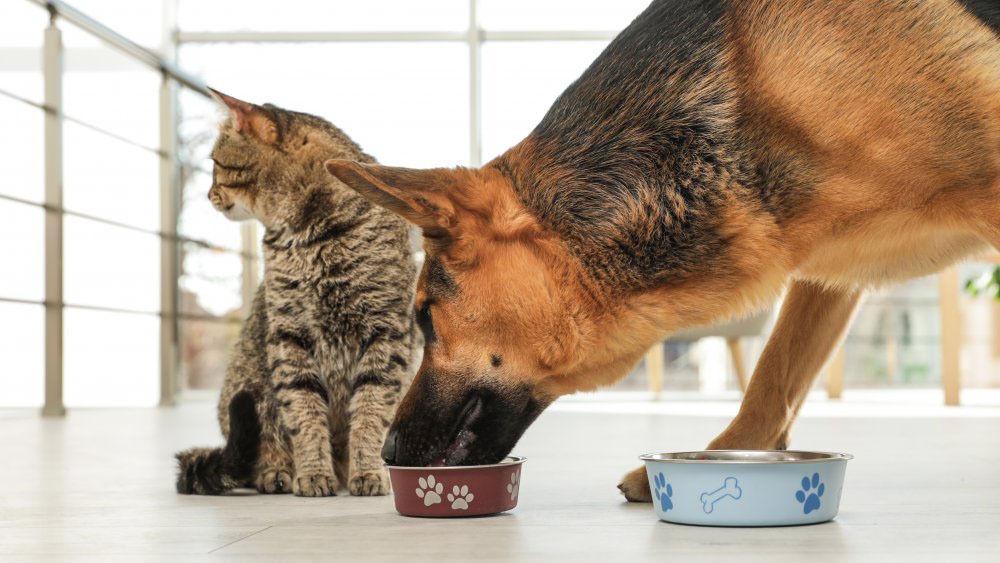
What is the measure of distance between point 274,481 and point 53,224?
15.5ft

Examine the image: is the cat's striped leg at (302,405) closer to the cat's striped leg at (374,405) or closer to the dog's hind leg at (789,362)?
the cat's striped leg at (374,405)

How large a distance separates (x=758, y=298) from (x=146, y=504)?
134cm

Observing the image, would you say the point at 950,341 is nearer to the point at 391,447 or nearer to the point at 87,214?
the point at 391,447

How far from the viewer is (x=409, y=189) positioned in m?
1.70

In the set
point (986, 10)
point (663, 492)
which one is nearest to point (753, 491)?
point (663, 492)

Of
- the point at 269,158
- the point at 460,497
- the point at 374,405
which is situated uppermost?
the point at 269,158

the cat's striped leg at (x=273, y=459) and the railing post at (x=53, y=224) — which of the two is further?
the railing post at (x=53, y=224)

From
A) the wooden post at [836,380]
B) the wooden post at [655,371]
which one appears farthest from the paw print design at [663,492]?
the wooden post at [655,371]

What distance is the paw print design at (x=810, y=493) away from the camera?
161cm

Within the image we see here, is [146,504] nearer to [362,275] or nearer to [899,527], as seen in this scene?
[362,275]

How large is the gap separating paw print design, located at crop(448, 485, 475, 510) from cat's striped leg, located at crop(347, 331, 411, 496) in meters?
0.47

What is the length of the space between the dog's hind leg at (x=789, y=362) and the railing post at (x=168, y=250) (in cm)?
679

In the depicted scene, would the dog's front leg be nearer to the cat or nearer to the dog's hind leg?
the dog's hind leg

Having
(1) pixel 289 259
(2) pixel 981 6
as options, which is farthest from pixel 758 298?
(1) pixel 289 259
